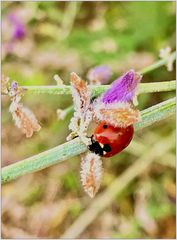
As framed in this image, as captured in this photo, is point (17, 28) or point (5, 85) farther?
point (17, 28)

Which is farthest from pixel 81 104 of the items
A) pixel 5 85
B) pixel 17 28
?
pixel 17 28

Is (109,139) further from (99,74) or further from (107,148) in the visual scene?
(99,74)

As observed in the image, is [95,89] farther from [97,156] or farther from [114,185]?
[114,185]

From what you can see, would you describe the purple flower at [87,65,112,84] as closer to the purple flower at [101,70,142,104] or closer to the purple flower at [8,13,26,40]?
the purple flower at [101,70,142,104]

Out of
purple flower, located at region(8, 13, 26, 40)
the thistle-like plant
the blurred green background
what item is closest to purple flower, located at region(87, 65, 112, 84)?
the thistle-like plant

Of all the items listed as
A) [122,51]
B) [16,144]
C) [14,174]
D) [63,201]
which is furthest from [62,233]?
[14,174]

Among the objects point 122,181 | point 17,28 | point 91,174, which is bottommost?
point 122,181

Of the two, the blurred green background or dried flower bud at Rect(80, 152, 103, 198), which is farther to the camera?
the blurred green background
